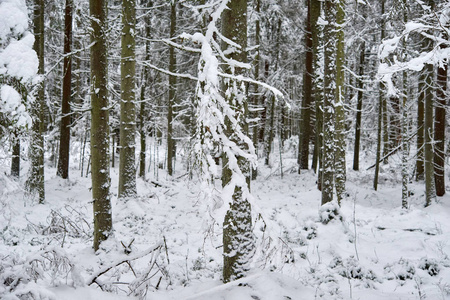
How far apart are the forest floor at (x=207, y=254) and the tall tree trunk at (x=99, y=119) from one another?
2.17 feet

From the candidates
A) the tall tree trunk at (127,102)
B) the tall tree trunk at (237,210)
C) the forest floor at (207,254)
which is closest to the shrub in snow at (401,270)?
the forest floor at (207,254)

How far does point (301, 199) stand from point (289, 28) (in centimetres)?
1247

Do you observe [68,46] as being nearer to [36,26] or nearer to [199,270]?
[36,26]

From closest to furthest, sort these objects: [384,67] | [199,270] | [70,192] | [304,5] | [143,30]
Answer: [384,67] → [199,270] → [70,192] → [143,30] → [304,5]

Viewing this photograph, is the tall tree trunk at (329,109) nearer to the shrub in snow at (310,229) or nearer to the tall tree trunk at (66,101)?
the shrub in snow at (310,229)

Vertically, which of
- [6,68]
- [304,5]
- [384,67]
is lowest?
[6,68]

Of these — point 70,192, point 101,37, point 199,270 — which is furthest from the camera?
point 70,192

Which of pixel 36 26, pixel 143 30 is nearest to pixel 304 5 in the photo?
pixel 143 30

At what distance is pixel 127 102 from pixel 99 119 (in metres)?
3.68

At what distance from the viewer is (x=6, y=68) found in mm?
4195

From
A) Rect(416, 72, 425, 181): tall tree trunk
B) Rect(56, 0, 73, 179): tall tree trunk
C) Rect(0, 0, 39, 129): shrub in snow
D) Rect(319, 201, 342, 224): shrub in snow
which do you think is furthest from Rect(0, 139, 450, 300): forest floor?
Rect(56, 0, 73, 179): tall tree trunk

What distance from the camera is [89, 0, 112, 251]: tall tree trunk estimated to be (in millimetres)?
6211

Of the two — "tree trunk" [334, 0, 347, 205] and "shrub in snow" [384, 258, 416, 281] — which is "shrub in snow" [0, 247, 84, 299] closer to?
"shrub in snow" [384, 258, 416, 281]

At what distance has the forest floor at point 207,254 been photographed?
3.55 m
